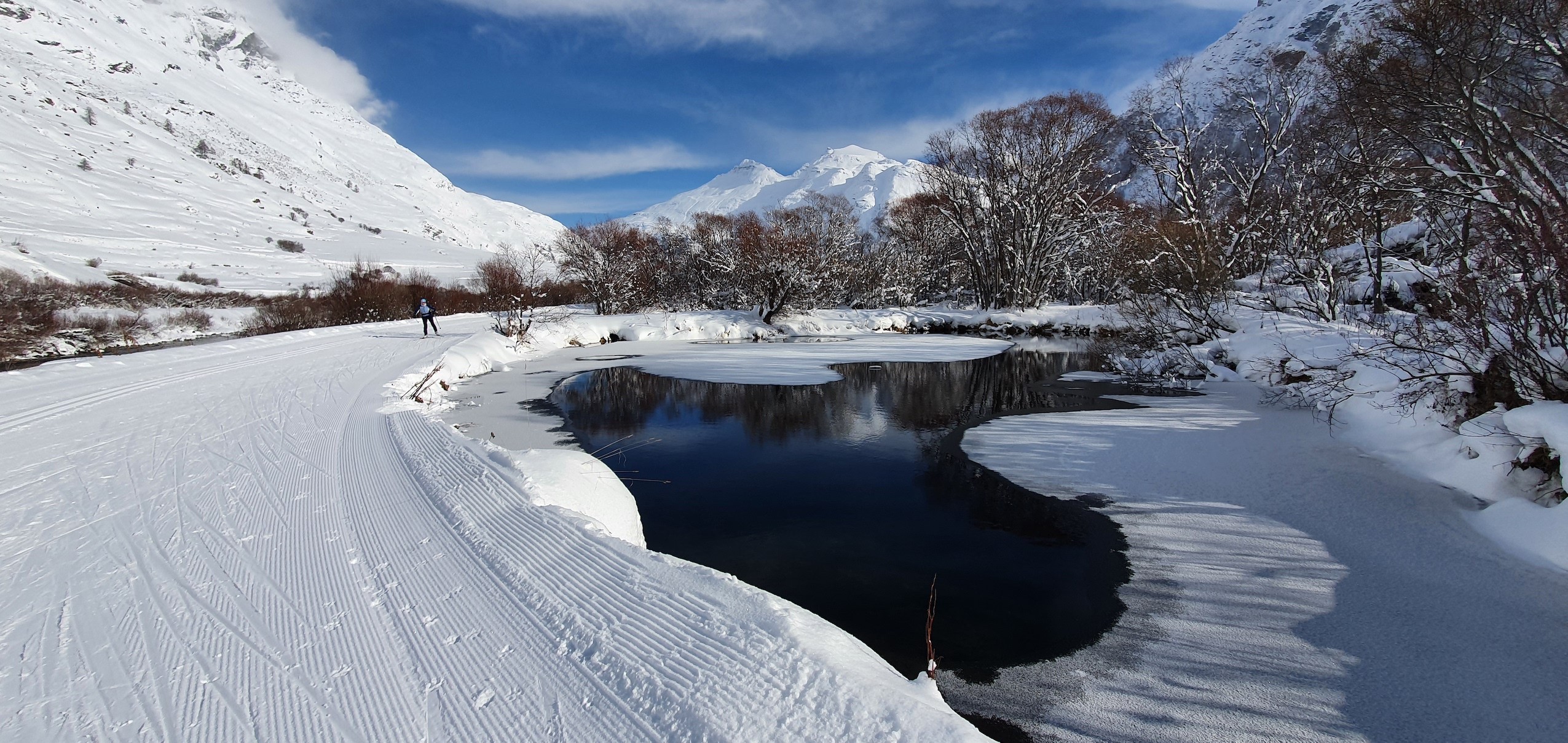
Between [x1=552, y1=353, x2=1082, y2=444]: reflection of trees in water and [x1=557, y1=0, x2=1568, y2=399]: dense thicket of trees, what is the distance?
14.6ft

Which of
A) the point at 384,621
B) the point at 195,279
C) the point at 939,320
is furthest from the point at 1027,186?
the point at 195,279

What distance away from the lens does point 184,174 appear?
60.5 metres

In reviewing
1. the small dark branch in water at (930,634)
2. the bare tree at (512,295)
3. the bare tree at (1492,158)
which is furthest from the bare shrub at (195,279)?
the bare tree at (1492,158)

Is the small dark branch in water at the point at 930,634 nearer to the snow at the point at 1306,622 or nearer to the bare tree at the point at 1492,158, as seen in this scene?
the snow at the point at 1306,622

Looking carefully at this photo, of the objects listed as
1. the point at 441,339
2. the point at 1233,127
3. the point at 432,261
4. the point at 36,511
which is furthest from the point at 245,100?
the point at 1233,127

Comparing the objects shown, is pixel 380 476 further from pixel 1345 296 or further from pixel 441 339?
pixel 1345 296

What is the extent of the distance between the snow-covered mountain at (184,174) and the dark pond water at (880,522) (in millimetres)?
33743

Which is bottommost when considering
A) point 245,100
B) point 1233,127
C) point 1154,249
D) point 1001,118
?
point 1154,249

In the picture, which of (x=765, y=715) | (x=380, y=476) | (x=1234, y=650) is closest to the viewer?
(x=765, y=715)

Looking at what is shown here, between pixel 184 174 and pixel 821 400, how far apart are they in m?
80.6

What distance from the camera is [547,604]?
308cm

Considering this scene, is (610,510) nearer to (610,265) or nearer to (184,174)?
(610,265)

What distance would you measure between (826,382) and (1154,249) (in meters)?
10.1

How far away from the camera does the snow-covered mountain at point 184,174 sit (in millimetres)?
37844
